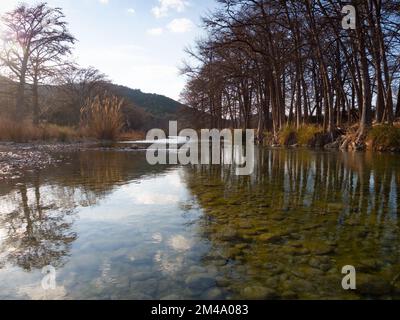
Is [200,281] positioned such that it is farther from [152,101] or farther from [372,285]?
[152,101]

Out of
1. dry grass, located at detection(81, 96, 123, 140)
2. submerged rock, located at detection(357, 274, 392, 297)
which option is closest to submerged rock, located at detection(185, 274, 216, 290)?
submerged rock, located at detection(357, 274, 392, 297)

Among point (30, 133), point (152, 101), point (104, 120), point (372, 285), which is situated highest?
point (152, 101)

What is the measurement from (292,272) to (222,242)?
57cm

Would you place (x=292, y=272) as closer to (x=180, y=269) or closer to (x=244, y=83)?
(x=180, y=269)

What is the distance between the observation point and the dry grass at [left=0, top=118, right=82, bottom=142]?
12.3 m

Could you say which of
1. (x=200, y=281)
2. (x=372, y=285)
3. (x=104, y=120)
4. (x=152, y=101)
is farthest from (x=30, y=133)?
(x=152, y=101)

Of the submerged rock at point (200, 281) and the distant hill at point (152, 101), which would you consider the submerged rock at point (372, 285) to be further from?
the distant hill at point (152, 101)

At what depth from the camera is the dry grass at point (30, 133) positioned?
1228cm

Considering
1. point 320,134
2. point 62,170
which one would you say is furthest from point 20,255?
point 320,134

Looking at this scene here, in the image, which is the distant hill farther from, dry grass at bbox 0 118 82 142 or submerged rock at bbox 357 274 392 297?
submerged rock at bbox 357 274 392 297

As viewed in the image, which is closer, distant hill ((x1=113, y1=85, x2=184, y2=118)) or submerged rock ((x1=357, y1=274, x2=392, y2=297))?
submerged rock ((x1=357, y1=274, x2=392, y2=297))

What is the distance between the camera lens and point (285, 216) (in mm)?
2738

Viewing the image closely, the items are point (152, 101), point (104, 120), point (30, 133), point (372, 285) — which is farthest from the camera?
point (152, 101)

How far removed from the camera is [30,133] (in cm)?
1345
